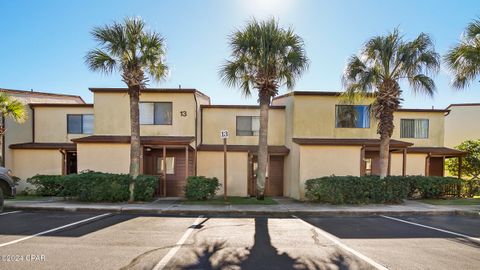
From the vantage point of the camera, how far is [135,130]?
12.8 m

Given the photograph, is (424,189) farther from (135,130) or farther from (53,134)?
(53,134)

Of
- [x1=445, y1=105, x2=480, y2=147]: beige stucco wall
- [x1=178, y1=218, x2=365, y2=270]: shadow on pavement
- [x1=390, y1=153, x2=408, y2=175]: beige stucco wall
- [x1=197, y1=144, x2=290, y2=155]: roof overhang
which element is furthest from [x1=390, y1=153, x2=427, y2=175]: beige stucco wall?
[x1=178, y1=218, x2=365, y2=270]: shadow on pavement

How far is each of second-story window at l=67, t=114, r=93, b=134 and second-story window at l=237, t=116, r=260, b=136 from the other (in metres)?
8.87

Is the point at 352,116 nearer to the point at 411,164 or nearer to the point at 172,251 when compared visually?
the point at 411,164

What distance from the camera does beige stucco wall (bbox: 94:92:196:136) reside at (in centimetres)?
1570

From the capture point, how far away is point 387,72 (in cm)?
1319

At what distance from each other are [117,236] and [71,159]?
490 inches

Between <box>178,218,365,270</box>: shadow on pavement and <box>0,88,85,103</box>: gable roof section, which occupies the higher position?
<box>0,88,85,103</box>: gable roof section

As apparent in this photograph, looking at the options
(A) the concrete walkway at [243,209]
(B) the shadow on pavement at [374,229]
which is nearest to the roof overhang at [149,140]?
(A) the concrete walkway at [243,209]

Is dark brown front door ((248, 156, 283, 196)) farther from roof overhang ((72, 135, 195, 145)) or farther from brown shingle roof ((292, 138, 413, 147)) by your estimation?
roof overhang ((72, 135, 195, 145))

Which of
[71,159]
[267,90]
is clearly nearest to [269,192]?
[267,90]

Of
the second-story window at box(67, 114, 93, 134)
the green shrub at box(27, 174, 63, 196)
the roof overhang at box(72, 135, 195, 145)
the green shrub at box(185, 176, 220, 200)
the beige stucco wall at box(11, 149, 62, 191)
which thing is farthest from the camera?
the second-story window at box(67, 114, 93, 134)

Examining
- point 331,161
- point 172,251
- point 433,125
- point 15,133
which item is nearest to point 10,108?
point 15,133

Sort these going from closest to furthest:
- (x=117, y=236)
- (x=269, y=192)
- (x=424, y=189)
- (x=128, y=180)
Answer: (x=117, y=236) < (x=128, y=180) < (x=424, y=189) < (x=269, y=192)
